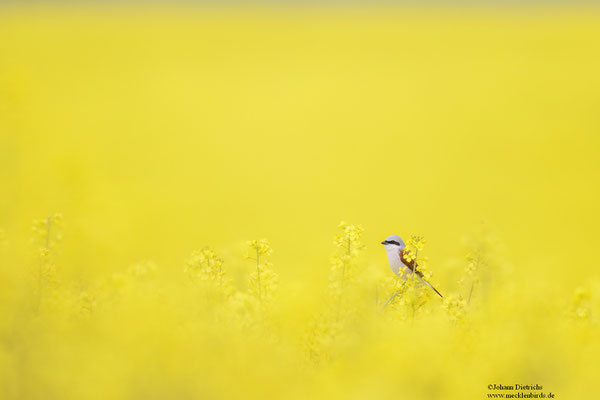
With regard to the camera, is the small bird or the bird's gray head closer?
the small bird

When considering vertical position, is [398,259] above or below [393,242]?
below

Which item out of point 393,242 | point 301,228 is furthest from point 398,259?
point 301,228

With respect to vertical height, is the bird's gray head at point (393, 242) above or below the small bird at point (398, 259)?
above

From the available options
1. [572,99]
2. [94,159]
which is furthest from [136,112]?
[572,99]

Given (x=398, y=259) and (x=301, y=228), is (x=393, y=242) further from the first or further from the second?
(x=301, y=228)

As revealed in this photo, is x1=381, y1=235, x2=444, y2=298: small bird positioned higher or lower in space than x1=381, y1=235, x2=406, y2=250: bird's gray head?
lower

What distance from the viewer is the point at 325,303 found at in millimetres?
3199

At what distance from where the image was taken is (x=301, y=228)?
12648 millimetres

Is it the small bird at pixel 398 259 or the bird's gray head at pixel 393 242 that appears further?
the bird's gray head at pixel 393 242

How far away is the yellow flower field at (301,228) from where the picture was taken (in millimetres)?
2193

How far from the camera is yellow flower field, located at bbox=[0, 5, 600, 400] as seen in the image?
2193 millimetres

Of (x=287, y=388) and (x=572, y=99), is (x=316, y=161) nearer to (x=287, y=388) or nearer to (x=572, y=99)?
(x=572, y=99)

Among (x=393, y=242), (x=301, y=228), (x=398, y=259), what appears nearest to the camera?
(x=398, y=259)

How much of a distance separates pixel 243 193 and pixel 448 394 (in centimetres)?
1327
